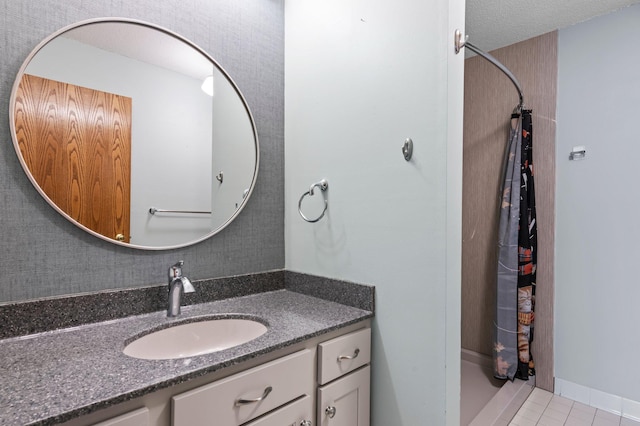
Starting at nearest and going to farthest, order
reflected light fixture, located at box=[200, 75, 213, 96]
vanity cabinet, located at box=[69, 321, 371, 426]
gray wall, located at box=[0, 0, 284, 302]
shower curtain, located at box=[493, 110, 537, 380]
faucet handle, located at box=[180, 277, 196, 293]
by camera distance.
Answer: vanity cabinet, located at box=[69, 321, 371, 426] → gray wall, located at box=[0, 0, 284, 302] → faucet handle, located at box=[180, 277, 196, 293] → reflected light fixture, located at box=[200, 75, 213, 96] → shower curtain, located at box=[493, 110, 537, 380]

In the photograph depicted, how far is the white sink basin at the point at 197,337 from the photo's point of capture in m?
1.07

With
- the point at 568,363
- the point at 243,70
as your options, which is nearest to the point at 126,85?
the point at 243,70

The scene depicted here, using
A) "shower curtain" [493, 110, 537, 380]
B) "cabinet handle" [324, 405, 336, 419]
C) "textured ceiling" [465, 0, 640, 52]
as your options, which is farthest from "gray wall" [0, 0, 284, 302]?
"shower curtain" [493, 110, 537, 380]

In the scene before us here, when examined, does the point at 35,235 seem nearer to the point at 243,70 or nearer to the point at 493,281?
the point at 243,70

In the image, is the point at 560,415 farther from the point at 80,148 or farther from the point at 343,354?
the point at 80,148

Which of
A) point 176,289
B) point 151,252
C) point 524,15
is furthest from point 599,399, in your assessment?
point 151,252

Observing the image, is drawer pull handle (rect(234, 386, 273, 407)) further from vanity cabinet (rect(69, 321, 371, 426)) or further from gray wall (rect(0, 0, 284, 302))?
gray wall (rect(0, 0, 284, 302))

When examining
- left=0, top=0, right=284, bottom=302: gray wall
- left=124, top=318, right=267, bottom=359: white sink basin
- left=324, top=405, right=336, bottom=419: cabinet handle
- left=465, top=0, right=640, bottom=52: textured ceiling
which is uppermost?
left=465, top=0, right=640, bottom=52: textured ceiling

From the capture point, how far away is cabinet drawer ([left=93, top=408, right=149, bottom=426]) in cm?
67

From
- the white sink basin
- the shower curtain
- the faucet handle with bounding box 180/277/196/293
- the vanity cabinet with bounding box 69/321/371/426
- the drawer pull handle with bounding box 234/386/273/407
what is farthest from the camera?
the shower curtain

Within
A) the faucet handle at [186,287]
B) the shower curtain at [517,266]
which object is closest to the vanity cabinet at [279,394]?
the faucet handle at [186,287]

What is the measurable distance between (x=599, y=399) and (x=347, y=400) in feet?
6.04

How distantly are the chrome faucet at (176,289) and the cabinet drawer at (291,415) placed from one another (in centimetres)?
49

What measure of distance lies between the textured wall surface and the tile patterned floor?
14 centimetres
